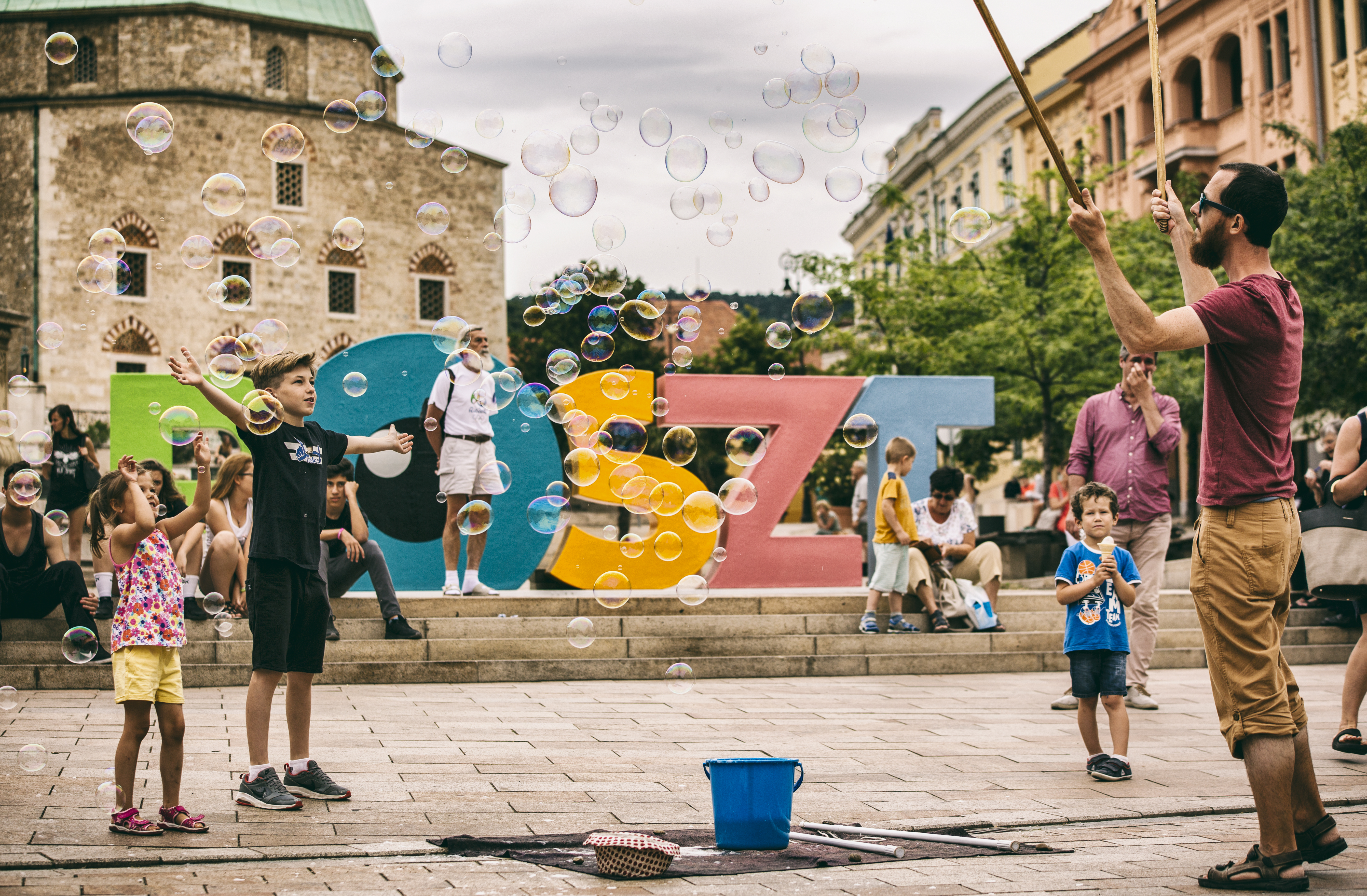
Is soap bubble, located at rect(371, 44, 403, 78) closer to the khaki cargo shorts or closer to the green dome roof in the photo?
the khaki cargo shorts

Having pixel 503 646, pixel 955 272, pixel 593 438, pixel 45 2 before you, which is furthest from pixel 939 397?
pixel 45 2

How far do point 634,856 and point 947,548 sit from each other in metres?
7.14

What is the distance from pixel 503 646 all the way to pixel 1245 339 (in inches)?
259

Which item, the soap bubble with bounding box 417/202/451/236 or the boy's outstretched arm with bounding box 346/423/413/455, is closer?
the boy's outstretched arm with bounding box 346/423/413/455

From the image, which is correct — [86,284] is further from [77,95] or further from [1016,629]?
[77,95]

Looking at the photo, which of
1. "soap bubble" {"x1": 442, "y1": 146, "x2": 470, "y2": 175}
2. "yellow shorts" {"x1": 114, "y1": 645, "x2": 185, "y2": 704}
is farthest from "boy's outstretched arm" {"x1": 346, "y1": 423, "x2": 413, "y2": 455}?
"soap bubble" {"x1": 442, "y1": 146, "x2": 470, "y2": 175}

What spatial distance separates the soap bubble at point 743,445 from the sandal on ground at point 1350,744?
536 cm

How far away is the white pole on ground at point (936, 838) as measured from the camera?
4461 mm

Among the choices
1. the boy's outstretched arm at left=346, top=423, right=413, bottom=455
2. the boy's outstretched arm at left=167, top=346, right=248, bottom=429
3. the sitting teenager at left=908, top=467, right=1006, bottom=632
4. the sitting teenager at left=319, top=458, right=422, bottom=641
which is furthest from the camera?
the sitting teenager at left=908, top=467, right=1006, bottom=632

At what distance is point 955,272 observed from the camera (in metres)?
28.1

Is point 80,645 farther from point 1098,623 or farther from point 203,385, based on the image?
point 1098,623

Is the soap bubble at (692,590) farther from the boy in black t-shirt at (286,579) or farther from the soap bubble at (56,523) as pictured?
the soap bubble at (56,523)

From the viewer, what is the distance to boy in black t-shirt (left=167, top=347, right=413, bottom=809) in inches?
205

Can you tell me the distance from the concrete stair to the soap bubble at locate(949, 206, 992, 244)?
135 inches
